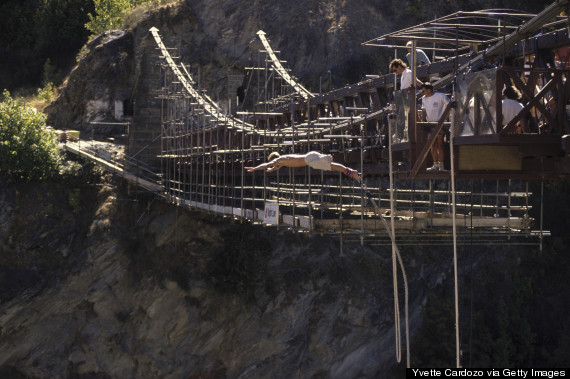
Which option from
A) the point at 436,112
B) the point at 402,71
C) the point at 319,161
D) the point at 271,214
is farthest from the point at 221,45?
the point at 436,112

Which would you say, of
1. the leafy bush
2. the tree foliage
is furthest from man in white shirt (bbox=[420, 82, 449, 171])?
the tree foliage

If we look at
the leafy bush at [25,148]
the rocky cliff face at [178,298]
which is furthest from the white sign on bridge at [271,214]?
the leafy bush at [25,148]

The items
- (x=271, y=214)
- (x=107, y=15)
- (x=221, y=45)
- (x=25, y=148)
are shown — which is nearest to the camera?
(x=271, y=214)

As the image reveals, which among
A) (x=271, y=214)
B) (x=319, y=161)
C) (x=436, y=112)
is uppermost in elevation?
(x=436, y=112)

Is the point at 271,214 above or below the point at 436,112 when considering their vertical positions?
below

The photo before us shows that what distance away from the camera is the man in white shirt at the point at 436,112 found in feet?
38.6

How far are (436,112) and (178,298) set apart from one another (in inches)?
811

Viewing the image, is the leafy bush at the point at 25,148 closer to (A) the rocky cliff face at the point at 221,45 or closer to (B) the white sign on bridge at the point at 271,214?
(A) the rocky cliff face at the point at 221,45

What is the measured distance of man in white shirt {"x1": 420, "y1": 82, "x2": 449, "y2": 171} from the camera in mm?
11773

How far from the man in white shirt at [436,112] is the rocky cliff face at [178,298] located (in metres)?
19.7

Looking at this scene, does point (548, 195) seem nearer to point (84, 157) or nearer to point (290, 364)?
point (290, 364)

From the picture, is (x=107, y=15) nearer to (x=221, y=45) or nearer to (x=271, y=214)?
(x=221, y=45)

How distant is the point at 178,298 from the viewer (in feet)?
103

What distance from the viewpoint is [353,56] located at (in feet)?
124
